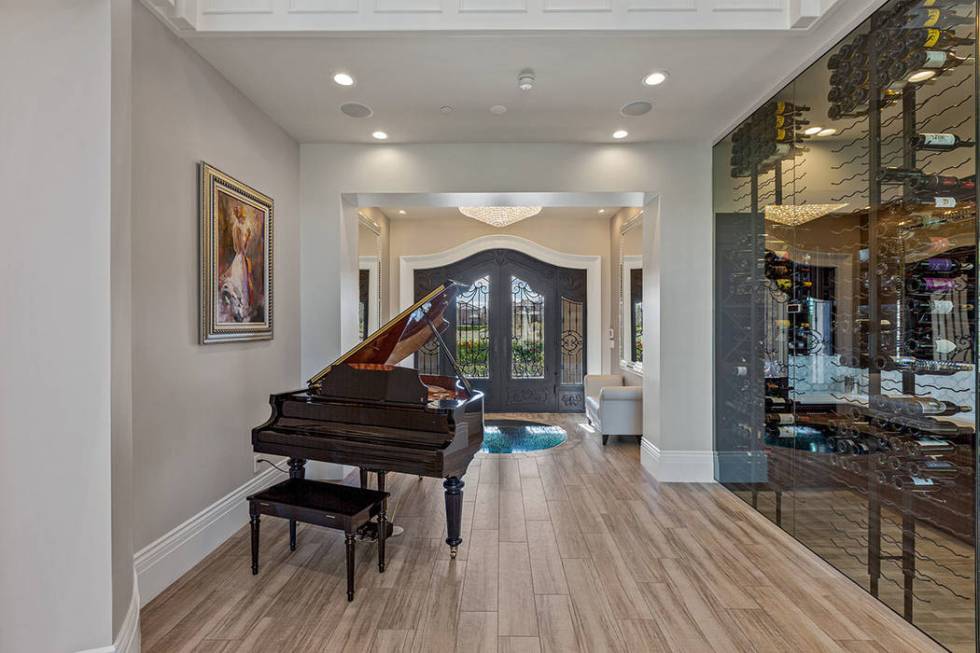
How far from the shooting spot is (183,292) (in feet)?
8.69

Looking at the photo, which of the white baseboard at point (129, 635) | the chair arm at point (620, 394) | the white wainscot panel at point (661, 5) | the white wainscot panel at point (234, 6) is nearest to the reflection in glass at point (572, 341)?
the chair arm at point (620, 394)

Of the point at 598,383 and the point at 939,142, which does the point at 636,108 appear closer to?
the point at 939,142

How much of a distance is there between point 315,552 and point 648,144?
4017mm

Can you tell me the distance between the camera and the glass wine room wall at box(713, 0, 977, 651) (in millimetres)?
1962

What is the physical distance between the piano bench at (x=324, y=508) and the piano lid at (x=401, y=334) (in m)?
0.69

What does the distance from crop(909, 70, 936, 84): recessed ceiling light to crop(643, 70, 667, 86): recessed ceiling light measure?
1255 millimetres

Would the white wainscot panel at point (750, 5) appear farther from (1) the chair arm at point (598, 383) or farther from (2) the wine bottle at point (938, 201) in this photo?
(1) the chair arm at point (598, 383)

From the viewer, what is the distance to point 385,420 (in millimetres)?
2711

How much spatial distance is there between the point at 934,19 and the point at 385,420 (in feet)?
10.4

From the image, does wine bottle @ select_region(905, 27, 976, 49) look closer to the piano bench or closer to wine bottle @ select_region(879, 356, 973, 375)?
wine bottle @ select_region(879, 356, 973, 375)

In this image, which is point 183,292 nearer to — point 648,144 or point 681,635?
point 681,635

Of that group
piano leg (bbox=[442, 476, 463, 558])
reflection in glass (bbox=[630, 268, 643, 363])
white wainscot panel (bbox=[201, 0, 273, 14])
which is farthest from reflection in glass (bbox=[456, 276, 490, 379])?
white wainscot panel (bbox=[201, 0, 273, 14])

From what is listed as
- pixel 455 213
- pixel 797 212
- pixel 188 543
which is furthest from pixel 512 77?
pixel 455 213

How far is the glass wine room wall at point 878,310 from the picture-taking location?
1.96 m
